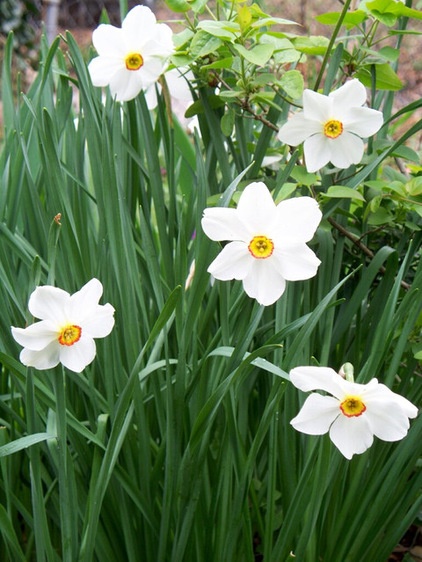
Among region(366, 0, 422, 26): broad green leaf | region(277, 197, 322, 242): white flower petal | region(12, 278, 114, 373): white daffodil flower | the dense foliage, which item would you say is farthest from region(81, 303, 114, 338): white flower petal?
region(366, 0, 422, 26): broad green leaf

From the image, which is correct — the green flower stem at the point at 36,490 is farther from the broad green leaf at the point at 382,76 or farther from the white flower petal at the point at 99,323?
the broad green leaf at the point at 382,76

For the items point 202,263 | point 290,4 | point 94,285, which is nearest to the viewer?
point 94,285

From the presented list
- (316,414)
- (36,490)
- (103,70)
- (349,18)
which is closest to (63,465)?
(36,490)

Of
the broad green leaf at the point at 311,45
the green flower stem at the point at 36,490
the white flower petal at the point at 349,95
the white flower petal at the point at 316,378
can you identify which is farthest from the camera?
the broad green leaf at the point at 311,45

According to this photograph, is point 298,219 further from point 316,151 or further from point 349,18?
point 349,18

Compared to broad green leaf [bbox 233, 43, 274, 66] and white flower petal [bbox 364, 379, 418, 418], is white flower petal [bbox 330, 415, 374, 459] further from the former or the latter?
broad green leaf [bbox 233, 43, 274, 66]

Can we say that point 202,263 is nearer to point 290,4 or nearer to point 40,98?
point 40,98

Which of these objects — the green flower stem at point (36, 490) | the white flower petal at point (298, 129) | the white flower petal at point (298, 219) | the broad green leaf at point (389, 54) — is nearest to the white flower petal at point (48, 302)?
the green flower stem at point (36, 490)

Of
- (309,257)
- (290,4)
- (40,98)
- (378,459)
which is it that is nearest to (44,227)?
(40,98)
